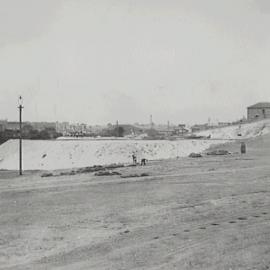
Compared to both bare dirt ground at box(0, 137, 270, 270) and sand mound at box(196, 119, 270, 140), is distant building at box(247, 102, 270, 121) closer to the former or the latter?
sand mound at box(196, 119, 270, 140)

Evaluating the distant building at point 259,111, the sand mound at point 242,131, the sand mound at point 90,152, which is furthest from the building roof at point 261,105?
the sand mound at point 90,152

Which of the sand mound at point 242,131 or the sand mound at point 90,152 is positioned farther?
the sand mound at point 242,131

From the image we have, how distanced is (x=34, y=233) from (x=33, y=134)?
291 feet

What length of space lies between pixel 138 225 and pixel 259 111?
96053mm

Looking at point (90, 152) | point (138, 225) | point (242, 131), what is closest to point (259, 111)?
point (242, 131)

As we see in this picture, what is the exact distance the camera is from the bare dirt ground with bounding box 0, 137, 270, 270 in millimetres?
11000

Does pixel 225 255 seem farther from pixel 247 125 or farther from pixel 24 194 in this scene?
pixel 247 125

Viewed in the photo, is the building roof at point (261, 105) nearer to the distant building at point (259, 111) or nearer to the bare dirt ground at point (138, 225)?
the distant building at point (259, 111)

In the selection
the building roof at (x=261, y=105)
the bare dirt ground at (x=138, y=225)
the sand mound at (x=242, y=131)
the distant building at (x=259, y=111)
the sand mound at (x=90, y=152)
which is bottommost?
the bare dirt ground at (x=138, y=225)

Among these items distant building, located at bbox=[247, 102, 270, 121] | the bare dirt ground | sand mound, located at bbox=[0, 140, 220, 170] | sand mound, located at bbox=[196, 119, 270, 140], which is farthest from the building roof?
the bare dirt ground

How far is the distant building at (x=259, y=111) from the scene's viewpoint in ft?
346

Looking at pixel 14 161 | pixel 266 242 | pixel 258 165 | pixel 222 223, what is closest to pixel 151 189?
pixel 222 223

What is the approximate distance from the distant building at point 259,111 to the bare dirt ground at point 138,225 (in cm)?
8219

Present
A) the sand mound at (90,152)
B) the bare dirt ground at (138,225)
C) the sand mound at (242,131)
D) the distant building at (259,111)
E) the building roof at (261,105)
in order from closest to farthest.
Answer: the bare dirt ground at (138,225)
the sand mound at (90,152)
the sand mound at (242,131)
the distant building at (259,111)
the building roof at (261,105)
